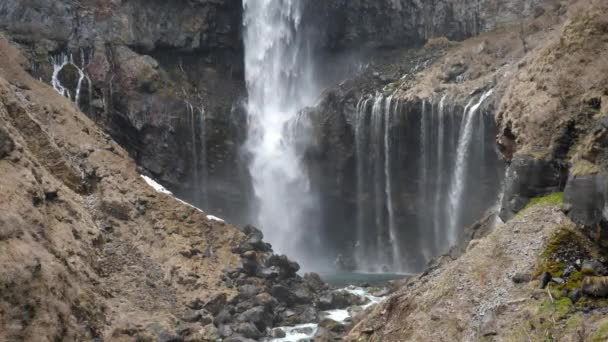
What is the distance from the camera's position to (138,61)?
5828cm

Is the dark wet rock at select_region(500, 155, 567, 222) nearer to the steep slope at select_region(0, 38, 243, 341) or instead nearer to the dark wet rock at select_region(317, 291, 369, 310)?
the dark wet rock at select_region(317, 291, 369, 310)

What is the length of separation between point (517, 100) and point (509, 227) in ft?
21.7

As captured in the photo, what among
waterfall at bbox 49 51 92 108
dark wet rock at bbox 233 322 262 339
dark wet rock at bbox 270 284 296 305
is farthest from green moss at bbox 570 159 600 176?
waterfall at bbox 49 51 92 108

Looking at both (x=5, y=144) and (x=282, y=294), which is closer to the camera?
(x=5, y=144)

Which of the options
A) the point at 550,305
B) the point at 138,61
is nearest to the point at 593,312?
the point at 550,305

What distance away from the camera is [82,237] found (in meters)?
31.0

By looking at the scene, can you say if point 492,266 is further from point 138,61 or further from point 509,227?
point 138,61

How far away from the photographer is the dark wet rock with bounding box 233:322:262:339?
102 ft

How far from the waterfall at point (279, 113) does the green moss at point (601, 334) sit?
1708 inches

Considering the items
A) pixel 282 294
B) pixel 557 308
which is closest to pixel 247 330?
pixel 282 294

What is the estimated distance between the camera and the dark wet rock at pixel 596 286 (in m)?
16.5

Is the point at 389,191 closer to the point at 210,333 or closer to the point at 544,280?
the point at 210,333

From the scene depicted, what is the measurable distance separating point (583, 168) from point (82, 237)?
22.2 meters

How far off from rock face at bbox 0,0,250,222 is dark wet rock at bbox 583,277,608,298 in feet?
140
